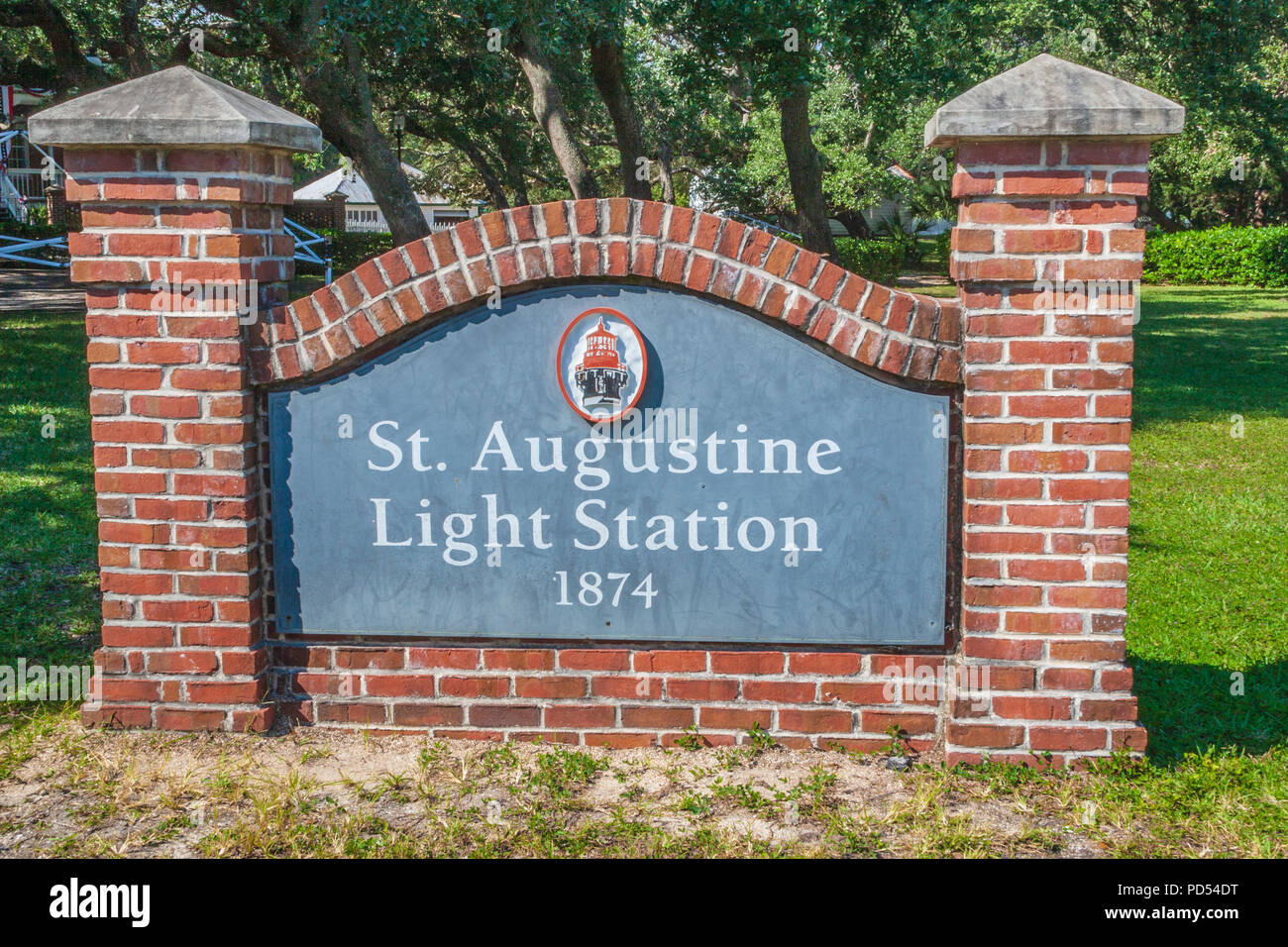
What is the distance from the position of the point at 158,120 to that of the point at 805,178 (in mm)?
16727

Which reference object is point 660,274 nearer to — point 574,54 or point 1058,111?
point 1058,111

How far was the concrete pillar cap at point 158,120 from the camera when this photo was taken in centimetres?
371

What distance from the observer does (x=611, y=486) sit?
3.89 metres

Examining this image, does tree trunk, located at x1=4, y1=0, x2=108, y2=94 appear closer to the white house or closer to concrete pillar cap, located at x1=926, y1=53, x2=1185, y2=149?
concrete pillar cap, located at x1=926, y1=53, x2=1185, y2=149

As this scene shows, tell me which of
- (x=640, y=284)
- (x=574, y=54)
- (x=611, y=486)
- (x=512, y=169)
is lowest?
(x=611, y=486)

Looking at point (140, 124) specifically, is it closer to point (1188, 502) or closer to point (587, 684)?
point (587, 684)

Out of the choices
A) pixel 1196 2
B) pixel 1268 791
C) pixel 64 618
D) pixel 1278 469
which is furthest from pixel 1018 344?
pixel 1196 2

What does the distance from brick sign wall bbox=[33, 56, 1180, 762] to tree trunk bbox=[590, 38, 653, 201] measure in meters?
12.5

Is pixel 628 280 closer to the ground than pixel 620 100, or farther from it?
closer to the ground

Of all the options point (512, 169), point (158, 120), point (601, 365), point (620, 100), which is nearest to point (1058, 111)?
point (601, 365)

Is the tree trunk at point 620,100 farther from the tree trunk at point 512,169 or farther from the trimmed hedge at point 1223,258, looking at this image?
the trimmed hedge at point 1223,258

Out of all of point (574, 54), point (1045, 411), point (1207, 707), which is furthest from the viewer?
point (574, 54)

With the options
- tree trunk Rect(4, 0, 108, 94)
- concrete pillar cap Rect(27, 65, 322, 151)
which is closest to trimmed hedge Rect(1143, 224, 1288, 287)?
tree trunk Rect(4, 0, 108, 94)

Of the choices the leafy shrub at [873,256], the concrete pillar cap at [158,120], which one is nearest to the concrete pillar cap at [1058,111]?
the concrete pillar cap at [158,120]
